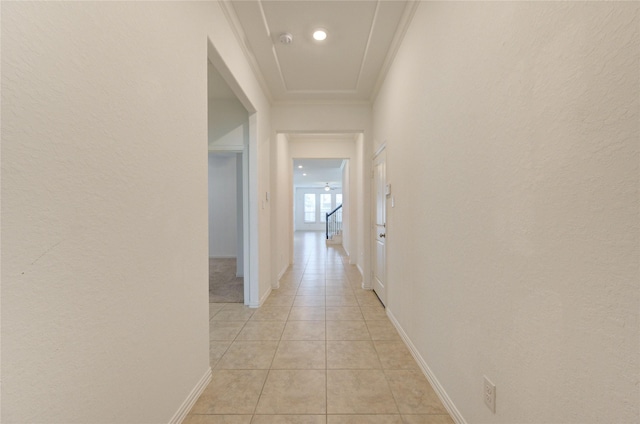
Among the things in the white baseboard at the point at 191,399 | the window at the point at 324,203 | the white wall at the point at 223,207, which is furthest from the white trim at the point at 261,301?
the window at the point at 324,203

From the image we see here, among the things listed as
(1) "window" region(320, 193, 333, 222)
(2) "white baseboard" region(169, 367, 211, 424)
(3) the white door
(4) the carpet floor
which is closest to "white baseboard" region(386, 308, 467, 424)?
(3) the white door

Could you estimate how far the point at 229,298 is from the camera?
12.7 feet

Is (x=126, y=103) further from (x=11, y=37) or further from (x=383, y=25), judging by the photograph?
(x=383, y=25)

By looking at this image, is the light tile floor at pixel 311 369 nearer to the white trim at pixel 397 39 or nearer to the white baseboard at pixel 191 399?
the white baseboard at pixel 191 399

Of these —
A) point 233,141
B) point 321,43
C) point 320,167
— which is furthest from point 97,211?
point 320,167

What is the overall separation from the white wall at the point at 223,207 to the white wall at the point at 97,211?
19.6ft

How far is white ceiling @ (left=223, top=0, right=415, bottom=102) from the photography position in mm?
2297

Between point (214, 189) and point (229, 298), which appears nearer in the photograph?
point (229, 298)

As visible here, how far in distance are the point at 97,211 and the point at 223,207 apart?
674 centimetres

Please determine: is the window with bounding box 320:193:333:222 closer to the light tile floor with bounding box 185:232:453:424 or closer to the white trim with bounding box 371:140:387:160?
the white trim with bounding box 371:140:387:160

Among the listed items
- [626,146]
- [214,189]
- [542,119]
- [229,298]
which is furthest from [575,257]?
[214,189]

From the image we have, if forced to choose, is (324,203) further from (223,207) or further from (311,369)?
(311,369)

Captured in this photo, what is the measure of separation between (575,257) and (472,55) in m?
1.05

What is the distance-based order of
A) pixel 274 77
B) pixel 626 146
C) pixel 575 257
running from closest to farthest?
pixel 626 146 < pixel 575 257 < pixel 274 77
